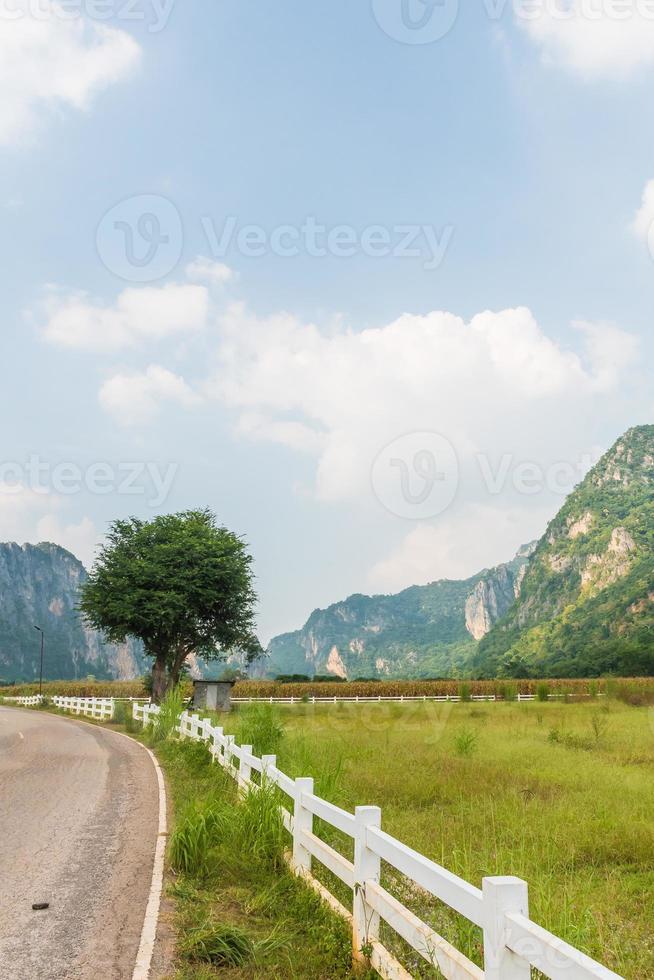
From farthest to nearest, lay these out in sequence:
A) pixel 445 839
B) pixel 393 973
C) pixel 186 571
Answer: pixel 186 571
pixel 445 839
pixel 393 973

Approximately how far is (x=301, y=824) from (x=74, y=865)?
9.36ft

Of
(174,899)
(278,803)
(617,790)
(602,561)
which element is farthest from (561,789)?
(602,561)

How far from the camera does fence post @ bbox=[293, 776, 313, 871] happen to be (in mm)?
7355

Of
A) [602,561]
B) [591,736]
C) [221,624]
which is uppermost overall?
[602,561]

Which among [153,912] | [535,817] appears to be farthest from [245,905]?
[535,817]

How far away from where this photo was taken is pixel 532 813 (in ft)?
36.2

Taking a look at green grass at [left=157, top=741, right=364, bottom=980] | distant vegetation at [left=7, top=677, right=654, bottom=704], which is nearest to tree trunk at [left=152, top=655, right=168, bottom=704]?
distant vegetation at [left=7, top=677, right=654, bottom=704]

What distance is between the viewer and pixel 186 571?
43312mm

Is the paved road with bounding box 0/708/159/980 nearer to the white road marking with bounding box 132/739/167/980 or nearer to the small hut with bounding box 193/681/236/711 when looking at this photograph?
the white road marking with bounding box 132/739/167/980

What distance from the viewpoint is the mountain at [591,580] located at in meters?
119

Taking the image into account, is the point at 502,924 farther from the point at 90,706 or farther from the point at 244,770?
the point at 90,706

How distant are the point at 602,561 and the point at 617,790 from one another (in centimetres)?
15507

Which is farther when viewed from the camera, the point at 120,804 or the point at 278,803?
the point at 120,804

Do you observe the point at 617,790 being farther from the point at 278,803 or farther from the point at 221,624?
the point at 221,624
